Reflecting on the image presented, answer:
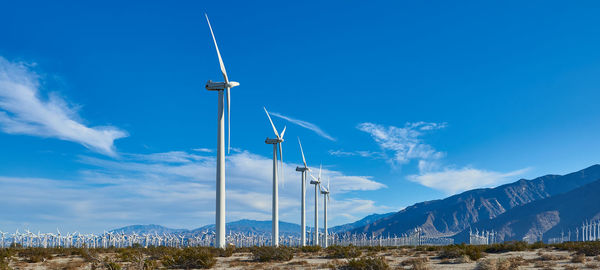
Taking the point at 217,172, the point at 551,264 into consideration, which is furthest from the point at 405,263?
the point at 217,172

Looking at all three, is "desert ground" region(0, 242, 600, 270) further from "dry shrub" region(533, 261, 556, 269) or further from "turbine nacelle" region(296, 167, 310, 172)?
"turbine nacelle" region(296, 167, 310, 172)

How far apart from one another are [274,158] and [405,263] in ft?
159

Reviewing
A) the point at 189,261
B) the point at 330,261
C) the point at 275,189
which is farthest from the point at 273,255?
the point at 275,189

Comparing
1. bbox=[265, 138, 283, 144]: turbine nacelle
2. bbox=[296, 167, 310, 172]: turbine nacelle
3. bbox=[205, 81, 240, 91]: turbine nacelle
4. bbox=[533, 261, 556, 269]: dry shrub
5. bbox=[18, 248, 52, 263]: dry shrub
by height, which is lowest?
bbox=[18, 248, 52, 263]: dry shrub

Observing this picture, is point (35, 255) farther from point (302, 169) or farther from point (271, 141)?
point (302, 169)

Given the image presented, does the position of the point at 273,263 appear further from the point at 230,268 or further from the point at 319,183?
the point at 319,183

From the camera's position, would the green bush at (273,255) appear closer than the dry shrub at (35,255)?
Yes

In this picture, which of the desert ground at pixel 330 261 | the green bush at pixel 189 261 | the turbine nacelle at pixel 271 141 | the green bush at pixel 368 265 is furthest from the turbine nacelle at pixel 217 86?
the green bush at pixel 368 265

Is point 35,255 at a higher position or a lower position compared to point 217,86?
lower

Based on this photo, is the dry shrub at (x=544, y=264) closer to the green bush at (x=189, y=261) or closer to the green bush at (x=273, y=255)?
the green bush at (x=273, y=255)

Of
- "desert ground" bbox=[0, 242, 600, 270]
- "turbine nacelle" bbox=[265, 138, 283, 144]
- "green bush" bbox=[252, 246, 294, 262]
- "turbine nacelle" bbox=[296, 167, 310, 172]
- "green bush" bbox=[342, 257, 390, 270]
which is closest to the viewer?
"green bush" bbox=[342, 257, 390, 270]

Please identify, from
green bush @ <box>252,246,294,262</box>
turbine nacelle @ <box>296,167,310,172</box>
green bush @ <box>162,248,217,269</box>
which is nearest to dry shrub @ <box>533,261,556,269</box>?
green bush @ <box>252,246,294,262</box>

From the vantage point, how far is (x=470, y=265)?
89.5ft

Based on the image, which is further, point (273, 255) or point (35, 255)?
point (35, 255)
